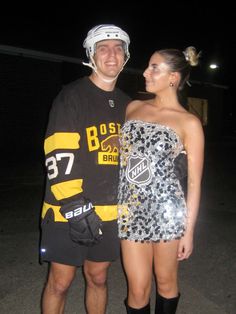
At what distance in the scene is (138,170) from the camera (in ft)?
8.86

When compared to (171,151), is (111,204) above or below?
below

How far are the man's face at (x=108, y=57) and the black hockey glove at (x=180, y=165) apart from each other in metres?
0.77

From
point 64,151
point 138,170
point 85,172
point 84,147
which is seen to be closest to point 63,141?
point 64,151

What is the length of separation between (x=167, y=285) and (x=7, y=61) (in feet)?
40.8

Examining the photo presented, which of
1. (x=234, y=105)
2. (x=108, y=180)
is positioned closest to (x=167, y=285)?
(x=108, y=180)

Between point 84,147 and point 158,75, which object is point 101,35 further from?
point 84,147

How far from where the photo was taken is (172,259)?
2822 millimetres

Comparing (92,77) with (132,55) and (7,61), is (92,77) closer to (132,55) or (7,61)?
(7,61)

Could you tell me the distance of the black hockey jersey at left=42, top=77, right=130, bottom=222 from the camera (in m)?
2.71

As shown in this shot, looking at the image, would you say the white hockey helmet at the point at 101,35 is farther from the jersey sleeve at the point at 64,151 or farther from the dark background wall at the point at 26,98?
the dark background wall at the point at 26,98

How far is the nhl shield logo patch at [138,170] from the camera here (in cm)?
270

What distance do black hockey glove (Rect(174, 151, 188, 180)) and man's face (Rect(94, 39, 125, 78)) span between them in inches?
30.3

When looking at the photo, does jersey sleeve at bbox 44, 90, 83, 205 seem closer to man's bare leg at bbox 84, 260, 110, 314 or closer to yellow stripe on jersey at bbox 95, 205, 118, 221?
yellow stripe on jersey at bbox 95, 205, 118, 221

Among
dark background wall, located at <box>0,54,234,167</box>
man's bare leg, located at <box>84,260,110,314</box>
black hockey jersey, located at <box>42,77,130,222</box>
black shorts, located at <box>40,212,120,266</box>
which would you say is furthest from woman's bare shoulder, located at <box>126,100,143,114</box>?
dark background wall, located at <box>0,54,234,167</box>
